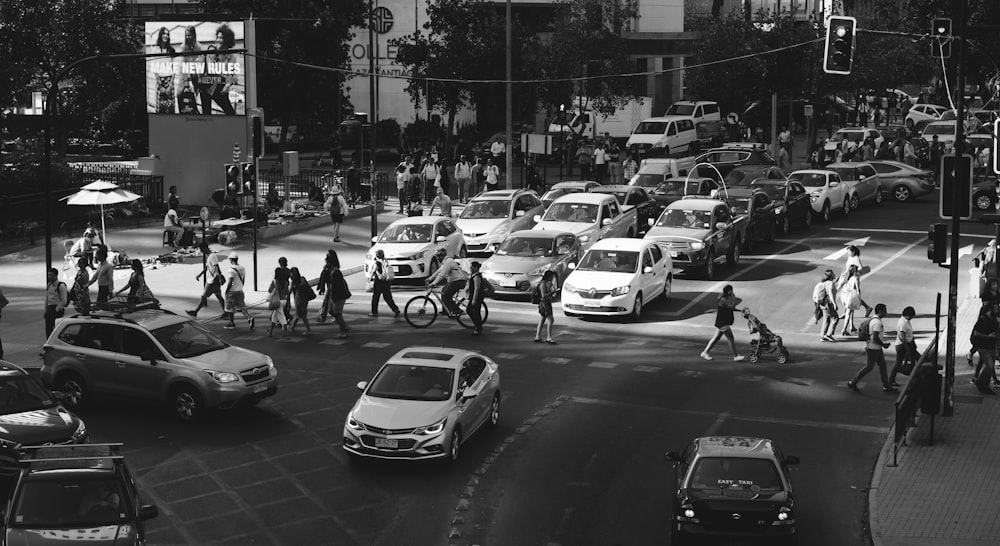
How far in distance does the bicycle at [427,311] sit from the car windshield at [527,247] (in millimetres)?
2660

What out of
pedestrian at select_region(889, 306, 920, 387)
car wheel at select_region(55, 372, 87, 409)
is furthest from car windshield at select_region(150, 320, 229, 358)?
pedestrian at select_region(889, 306, 920, 387)

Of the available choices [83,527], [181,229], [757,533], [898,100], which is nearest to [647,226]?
[181,229]

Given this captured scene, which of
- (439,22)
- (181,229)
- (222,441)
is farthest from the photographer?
(439,22)

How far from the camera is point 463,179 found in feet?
159

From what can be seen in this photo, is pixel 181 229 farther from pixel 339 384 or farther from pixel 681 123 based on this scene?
pixel 681 123

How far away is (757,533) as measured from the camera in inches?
559

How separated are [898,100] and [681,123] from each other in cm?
3203

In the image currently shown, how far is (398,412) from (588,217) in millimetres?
19023

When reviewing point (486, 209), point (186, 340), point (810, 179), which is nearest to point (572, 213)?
point (486, 209)

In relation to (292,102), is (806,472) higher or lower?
lower

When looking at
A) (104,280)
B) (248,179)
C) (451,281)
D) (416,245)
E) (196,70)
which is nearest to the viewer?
(451,281)

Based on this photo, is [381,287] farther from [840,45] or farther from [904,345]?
[904,345]

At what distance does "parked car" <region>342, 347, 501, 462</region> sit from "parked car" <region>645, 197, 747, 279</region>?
46.0ft

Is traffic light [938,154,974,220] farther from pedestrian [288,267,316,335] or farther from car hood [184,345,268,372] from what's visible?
pedestrian [288,267,316,335]
